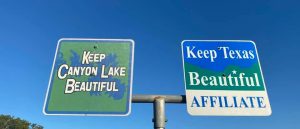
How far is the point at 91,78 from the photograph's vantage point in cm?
265

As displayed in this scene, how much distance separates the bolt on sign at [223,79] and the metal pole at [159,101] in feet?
0.53

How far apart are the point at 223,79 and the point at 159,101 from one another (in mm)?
682

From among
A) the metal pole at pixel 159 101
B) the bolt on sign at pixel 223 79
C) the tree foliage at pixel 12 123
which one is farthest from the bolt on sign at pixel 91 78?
the tree foliage at pixel 12 123

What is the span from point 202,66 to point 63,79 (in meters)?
1.41

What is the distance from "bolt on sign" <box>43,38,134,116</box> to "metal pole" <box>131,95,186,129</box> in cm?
22

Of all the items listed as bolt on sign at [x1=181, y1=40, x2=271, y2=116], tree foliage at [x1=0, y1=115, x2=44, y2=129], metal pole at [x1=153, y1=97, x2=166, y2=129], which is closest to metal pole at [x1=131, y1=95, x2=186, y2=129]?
metal pole at [x1=153, y1=97, x2=166, y2=129]

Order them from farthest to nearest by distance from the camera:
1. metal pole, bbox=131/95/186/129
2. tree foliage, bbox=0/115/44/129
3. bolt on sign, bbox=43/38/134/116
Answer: tree foliage, bbox=0/115/44/129, metal pole, bbox=131/95/186/129, bolt on sign, bbox=43/38/134/116

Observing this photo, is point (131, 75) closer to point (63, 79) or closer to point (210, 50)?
point (63, 79)

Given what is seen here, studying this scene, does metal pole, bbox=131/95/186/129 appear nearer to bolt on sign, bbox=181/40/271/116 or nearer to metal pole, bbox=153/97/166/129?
metal pole, bbox=153/97/166/129

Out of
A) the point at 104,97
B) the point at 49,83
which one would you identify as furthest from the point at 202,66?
the point at 49,83

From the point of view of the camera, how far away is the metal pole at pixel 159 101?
2.61 metres

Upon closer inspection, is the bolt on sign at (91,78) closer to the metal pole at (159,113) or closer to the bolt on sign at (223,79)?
the metal pole at (159,113)

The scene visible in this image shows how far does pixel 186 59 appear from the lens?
2949 mm

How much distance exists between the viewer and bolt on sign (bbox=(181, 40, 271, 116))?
260 centimetres
